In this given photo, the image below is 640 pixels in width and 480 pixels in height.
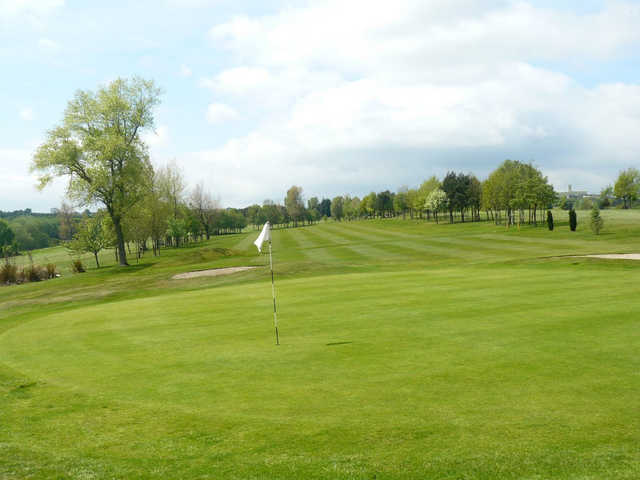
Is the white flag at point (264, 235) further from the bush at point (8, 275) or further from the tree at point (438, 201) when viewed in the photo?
the tree at point (438, 201)

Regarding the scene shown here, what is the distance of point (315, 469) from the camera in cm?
592

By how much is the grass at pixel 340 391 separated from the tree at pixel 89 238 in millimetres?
43657

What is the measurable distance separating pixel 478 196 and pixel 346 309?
109215 millimetres

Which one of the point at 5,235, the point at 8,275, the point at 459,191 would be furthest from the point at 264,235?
the point at 5,235

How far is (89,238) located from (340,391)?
57885 mm

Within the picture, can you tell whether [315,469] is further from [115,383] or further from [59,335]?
[59,335]

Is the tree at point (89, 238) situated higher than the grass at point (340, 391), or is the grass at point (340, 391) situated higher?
the tree at point (89, 238)

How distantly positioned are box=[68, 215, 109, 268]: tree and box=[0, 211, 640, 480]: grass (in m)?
43.7

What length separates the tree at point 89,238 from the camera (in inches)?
2233

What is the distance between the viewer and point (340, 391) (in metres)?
8.38

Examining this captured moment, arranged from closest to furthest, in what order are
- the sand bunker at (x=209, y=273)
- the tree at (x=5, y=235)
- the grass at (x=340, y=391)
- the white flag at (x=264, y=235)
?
the grass at (x=340, y=391)
the white flag at (x=264, y=235)
the sand bunker at (x=209, y=273)
the tree at (x=5, y=235)

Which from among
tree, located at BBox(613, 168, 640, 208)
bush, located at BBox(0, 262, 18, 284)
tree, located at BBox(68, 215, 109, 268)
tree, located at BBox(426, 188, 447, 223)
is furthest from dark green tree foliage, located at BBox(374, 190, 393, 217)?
bush, located at BBox(0, 262, 18, 284)

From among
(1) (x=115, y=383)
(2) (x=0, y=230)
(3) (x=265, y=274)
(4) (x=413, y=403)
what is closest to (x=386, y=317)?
(4) (x=413, y=403)

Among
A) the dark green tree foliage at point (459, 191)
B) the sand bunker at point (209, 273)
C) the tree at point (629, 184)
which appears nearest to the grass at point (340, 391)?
the sand bunker at point (209, 273)
